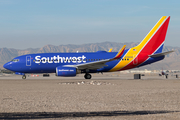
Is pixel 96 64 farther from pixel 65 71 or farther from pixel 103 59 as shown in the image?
pixel 65 71

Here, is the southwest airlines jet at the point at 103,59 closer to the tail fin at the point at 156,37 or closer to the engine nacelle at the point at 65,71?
the tail fin at the point at 156,37

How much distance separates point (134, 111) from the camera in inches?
463

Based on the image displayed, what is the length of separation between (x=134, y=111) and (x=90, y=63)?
29.8m

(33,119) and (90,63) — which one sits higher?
(90,63)

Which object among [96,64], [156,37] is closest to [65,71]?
[96,64]

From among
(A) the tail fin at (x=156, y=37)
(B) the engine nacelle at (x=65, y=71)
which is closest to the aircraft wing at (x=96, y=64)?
(B) the engine nacelle at (x=65, y=71)

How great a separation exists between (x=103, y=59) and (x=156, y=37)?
943 cm

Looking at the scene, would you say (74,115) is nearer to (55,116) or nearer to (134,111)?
(55,116)

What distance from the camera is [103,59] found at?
142 feet

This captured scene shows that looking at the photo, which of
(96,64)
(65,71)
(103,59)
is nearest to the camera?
(65,71)

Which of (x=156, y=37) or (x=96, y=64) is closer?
(x=96, y=64)

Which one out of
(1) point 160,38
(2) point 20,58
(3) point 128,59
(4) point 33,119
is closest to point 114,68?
(3) point 128,59

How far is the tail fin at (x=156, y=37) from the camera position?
144 feet

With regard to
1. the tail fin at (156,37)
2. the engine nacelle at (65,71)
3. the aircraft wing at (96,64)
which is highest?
the tail fin at (156,37)
